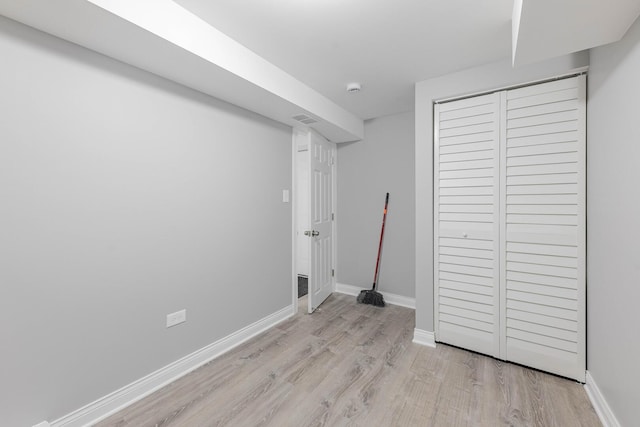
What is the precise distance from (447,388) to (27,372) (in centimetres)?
246

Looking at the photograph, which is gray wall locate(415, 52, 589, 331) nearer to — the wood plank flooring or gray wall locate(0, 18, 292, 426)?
the wood plank flooring

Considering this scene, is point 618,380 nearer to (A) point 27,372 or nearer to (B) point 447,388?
(B) point 447,388

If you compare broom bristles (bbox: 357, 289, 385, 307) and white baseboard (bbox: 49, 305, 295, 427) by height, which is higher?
broom bristles (bbox: 357, 289, 385, 307)

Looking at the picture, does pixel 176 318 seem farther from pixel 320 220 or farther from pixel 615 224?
pixel 615 224

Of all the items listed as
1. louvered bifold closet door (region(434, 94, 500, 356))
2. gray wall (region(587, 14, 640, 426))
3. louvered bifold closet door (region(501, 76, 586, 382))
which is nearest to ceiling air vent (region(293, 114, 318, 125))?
louvered bifold closet door (region(434, 94, 500, 356))

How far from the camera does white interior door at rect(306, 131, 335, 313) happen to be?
322 cm

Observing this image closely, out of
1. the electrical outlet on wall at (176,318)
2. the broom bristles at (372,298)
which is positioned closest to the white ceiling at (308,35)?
the electrical outlet on wall at (176,318)

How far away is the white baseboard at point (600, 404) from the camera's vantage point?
1509 millimetres

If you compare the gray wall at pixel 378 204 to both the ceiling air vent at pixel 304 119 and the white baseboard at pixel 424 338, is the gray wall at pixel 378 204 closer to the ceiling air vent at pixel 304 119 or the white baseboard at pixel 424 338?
the white baseboard at pixel 424 338

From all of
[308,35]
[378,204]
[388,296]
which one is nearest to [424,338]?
[388,296]

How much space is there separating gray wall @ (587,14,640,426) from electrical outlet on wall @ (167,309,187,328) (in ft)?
8.67

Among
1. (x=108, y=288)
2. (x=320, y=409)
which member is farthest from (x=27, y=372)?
(x=320, y=409)

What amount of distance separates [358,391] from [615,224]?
5.99 feet

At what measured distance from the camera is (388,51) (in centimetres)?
204
